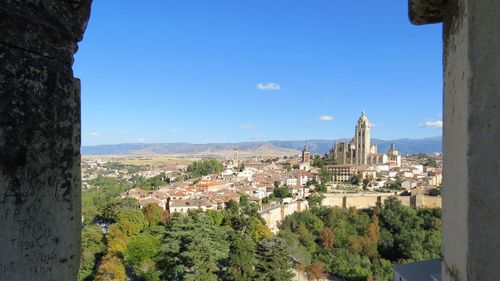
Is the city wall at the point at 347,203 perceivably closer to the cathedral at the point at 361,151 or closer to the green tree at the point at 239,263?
the green tree at the point at 239,263

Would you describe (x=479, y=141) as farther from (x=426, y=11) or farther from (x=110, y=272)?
(x=110, y=272)

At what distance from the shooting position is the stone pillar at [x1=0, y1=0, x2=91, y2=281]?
4.06 ft

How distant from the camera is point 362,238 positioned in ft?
102

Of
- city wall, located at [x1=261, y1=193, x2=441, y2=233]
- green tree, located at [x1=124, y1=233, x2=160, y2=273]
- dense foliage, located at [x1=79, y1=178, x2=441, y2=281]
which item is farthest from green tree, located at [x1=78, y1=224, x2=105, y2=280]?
city wall, located at [x1=261, y1=193, x2=441, y2=233]

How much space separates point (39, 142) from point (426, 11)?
4.46ft

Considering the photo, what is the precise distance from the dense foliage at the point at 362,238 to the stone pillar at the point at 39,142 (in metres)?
23.7

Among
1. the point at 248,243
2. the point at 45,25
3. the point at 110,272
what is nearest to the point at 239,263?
the point at 248,243

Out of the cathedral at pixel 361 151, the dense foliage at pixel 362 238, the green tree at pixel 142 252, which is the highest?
the cathedral at pixel 361 151

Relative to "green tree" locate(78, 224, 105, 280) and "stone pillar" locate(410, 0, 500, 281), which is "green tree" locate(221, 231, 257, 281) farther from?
"stone pillar" locate(410, 0, 500, 281)

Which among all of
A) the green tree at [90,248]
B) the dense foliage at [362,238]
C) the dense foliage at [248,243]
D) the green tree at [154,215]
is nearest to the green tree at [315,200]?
the dense foliage at [248,243]

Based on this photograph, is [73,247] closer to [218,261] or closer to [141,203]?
[218,261]

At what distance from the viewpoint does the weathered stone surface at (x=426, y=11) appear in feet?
4.96

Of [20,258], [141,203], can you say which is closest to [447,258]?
[20,258]

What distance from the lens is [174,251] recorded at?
17141 mm
